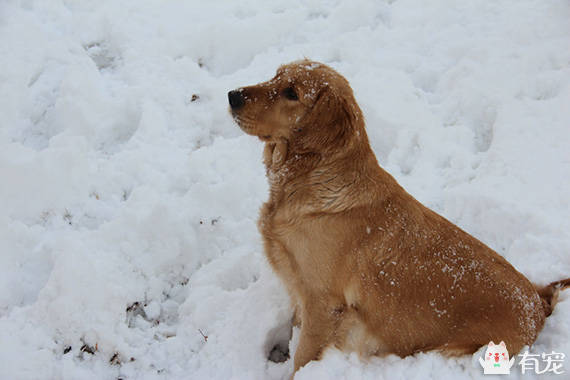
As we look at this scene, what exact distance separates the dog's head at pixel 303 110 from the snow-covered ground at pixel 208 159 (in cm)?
126

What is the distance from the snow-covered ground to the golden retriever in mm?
181

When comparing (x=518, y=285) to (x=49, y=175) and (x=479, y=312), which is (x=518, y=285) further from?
(x=49, y=175)

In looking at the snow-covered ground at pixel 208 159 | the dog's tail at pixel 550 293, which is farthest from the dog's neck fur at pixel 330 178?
the dog's tail at pixel 550 293

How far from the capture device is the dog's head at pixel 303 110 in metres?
2.65

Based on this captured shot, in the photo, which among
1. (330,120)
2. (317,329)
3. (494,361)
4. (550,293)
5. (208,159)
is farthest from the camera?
(208,159)

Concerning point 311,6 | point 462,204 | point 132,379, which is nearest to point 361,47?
point 311,6

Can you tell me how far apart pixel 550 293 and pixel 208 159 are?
309 centimetres

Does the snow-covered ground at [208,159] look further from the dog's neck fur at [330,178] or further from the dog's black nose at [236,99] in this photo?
the dog's black nose at [236,99]

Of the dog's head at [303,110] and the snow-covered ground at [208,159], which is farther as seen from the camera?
the snow-covered ground at [208,159]

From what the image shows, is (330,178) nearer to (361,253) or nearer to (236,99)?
(361,253)

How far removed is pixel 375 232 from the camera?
267cm

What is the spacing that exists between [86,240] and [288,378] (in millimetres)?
1920

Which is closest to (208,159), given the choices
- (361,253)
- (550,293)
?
(361,253)

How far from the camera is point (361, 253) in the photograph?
2668 mm
